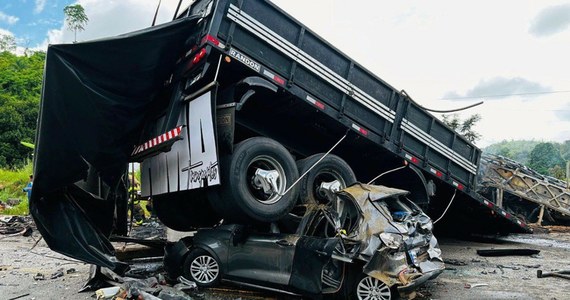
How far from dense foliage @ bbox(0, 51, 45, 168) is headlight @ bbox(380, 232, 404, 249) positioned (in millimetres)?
25825

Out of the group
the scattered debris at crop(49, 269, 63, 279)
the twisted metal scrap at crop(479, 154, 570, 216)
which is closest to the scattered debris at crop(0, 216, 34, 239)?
the scattered debris at crop(49, 269, 63, 279)

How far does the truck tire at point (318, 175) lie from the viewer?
5695 millimetres

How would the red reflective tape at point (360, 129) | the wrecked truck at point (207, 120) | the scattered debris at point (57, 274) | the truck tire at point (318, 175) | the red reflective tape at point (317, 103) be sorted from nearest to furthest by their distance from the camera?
the wrecked truck at point (207, 120) → the red reflective tape at point (317, 103) → the scattered debris at point (57, 274) → the truck tire at point (318, 175) → the red reflective tape at point (360, 129)

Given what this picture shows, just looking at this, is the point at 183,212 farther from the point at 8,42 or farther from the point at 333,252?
the point at 8,42

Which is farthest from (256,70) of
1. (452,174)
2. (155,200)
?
(452,174)

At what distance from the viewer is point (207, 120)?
15.9 ft

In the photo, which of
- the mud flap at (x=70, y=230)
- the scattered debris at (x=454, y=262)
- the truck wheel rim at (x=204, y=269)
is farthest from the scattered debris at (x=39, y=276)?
the scattered debris at (x=454, y=262)

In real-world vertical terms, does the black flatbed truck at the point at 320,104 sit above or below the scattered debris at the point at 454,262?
above

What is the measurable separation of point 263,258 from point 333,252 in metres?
0.95

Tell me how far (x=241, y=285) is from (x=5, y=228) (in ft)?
29.1

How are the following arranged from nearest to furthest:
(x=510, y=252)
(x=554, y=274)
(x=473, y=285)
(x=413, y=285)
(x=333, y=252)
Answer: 1. (x=413, y=285)
2. (x=333, y=252)
3. (x=473, y=285)
4. (x=554, y=274)
5. (x=510, y=252)

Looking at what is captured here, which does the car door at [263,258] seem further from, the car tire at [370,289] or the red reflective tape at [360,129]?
the red reflective tape at [360,129]

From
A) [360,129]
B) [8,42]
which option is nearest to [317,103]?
[360,129]

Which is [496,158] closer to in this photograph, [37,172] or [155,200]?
[155,200]
